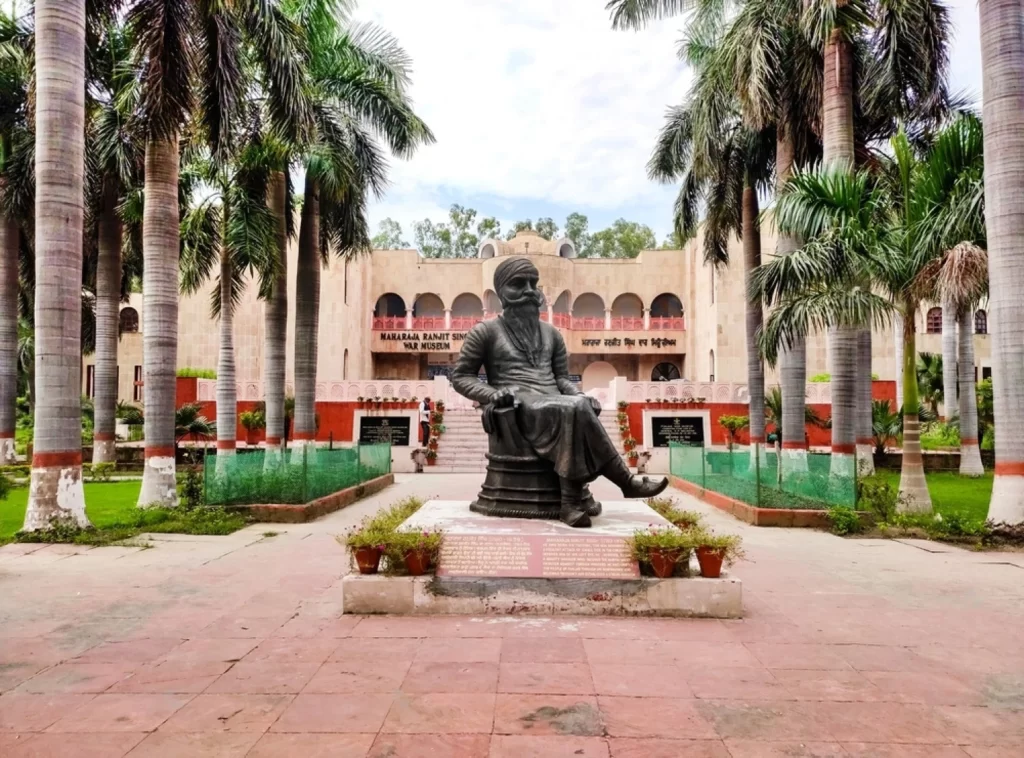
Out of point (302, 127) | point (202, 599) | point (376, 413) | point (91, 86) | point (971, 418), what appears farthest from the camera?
point (376, 413)

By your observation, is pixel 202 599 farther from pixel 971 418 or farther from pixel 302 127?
pixel 971 418

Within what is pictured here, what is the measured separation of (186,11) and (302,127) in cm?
225

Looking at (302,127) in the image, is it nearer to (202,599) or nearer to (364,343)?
(202,599)

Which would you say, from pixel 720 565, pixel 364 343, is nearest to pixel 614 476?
pixel 720 565

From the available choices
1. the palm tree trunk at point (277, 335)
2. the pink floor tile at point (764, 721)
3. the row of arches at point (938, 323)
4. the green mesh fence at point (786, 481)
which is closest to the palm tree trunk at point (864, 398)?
the green mesh fence at point (786, 481)

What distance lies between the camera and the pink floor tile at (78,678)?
12.4ft

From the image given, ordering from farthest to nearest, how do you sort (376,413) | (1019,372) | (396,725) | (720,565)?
(376,413) < (1019,372) < (720,565) < (396,725)

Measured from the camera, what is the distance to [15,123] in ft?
53.6

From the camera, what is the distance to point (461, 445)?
877 inches

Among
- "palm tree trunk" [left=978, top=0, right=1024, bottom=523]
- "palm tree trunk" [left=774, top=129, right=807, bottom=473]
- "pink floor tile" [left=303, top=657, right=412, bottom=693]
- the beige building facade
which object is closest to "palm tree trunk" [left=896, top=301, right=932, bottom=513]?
"palm tree trunk" [left=978, top=0, right=1024, bottom=523]

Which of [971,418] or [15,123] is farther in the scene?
[971,418]

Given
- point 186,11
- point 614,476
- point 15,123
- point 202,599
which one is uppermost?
point 15,123

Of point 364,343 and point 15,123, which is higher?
point 15,123

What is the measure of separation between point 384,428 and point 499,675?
19.5 metres
